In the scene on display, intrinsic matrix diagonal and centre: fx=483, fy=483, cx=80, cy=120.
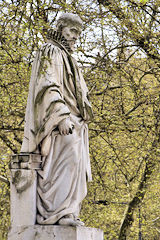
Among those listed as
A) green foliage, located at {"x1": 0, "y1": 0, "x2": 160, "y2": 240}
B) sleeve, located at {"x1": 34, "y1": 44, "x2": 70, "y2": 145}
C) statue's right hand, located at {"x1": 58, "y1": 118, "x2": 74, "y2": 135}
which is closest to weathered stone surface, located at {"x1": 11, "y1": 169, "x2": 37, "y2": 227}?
sleeve, located at {"x1": 34, "y1": 44, "x2": 70, "y2": 145}

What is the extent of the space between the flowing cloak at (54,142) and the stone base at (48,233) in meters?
0.13

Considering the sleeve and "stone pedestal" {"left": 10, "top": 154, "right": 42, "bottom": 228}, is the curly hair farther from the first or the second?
"stone pedestal" {"left": 10, "top": 154, "right": 42, "bottom": 228}

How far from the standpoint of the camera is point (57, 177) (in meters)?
5.32

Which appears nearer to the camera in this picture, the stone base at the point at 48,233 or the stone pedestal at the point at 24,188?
the stone base at the point at 48,233

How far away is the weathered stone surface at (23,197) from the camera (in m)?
Answer: 5.14

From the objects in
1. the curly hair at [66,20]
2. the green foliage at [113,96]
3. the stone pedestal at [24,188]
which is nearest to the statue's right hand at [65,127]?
the stone pedestal at [24,188]

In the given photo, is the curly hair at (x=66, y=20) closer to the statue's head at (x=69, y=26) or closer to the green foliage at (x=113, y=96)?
the statue's head at (x=69, y=26)

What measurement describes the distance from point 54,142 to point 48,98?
1.63 feet

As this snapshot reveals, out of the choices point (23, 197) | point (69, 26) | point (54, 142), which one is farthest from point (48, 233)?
point (69, 26)

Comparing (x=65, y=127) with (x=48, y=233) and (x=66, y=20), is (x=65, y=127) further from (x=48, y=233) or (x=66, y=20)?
(x=66, y=20)

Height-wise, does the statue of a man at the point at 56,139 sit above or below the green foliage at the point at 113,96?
below

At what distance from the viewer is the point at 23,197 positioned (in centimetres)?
519

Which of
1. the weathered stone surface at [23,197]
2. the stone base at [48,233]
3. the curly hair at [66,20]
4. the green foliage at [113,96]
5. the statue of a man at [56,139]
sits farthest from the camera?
the green foliage at [113,96]

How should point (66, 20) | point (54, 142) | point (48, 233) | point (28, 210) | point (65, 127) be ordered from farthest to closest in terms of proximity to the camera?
point (66, 20), point (54, 142), point (65, 127), point (28, 210), point (48, 233)
